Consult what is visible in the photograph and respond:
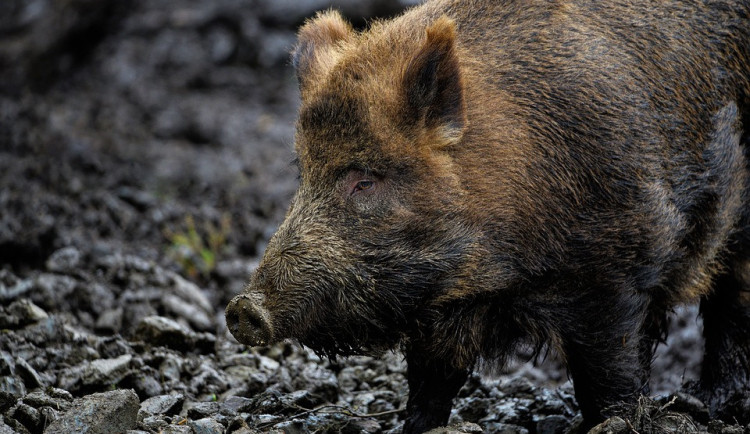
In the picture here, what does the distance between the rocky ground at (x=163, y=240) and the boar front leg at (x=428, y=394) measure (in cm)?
26

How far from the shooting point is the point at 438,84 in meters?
4.31

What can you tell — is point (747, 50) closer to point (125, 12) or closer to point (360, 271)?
point (360, 271)

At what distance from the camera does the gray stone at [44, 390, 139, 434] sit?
154 inches

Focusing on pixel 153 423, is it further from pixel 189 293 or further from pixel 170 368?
pixel 189 293

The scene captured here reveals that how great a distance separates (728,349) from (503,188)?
78.6 inches

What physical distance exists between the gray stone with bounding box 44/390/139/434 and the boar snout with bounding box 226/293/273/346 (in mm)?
545

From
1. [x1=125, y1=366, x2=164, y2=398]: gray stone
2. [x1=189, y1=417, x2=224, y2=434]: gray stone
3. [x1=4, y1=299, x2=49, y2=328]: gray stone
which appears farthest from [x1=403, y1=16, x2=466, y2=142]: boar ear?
[x1=4, y1=299, x2=49, y2=328]: gray stone

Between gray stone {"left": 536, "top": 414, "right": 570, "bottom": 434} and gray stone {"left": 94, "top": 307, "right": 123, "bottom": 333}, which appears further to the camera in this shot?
gray stone {"left": 94, "top": 307, "right": 123, "bottom": 333}

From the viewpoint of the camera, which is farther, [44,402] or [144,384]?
[144,384]

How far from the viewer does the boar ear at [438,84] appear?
424cm

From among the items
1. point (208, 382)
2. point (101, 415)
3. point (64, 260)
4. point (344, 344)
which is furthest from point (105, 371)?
point (64, 260)

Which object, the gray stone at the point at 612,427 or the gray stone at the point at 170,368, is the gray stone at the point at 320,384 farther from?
the gray stone at the point at 612,427

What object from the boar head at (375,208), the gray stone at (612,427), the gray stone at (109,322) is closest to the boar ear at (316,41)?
the boar head at (375,208)

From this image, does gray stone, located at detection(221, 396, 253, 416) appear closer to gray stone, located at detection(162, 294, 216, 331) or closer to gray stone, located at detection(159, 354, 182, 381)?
gray stone, located at detection(159, 354, 182, 381)
